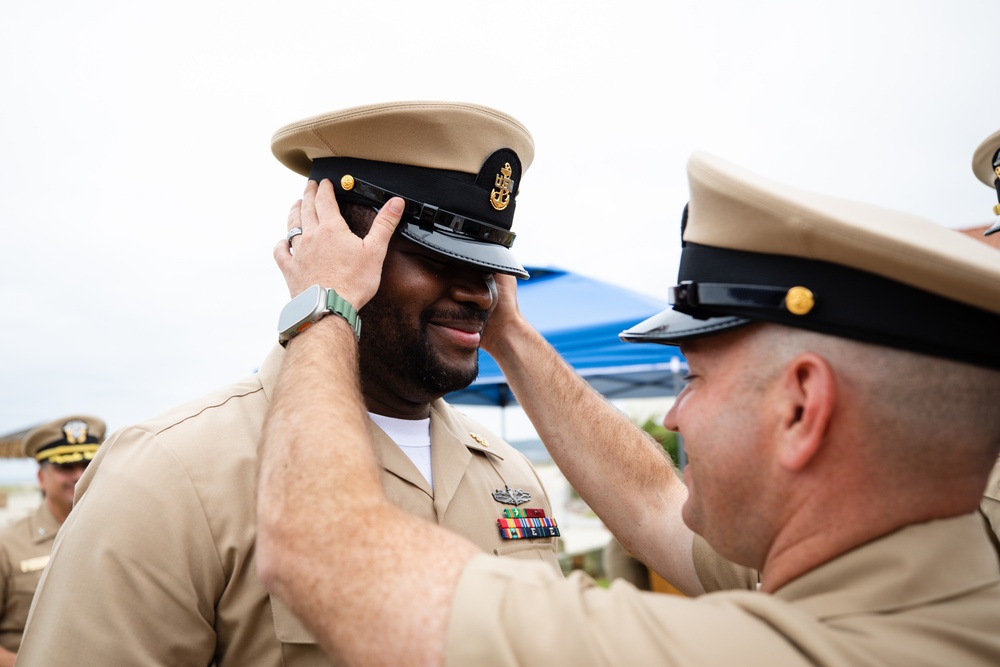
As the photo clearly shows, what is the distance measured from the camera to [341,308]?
5.97ft

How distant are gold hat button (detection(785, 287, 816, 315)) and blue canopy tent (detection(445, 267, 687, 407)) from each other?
420 centimetres

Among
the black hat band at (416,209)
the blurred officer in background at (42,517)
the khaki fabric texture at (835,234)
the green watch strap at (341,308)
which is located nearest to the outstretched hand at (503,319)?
the black hat band at (416,209)

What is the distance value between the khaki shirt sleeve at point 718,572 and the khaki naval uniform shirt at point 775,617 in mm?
895

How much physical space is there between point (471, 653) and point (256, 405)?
1.29 m

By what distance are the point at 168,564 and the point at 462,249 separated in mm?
1173

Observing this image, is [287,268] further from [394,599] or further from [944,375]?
[944,375]

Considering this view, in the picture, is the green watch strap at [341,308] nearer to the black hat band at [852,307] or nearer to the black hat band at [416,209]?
the black hat band at [416,209]

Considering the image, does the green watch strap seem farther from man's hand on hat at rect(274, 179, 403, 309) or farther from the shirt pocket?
the shirt pocket

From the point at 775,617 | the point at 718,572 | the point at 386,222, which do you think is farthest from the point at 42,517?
the point at 775,617

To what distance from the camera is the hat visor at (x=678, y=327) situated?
1.51 m

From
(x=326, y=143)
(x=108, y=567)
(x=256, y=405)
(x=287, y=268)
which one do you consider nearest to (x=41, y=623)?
(x=108, y=567)

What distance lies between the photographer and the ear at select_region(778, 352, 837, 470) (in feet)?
4.39

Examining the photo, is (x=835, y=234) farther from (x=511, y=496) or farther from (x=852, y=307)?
(x=511, y=496)

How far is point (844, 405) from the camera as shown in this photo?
4.40 ft
